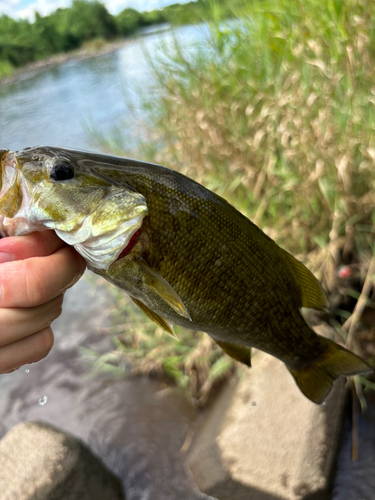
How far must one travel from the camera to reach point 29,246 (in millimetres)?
1237

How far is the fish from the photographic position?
1220 mm

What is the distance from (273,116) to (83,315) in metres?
3.67

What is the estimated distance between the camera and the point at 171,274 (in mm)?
1353

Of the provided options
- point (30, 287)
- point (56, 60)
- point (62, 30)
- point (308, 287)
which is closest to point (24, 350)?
point (30, 287)

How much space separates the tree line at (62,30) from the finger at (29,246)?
162ft

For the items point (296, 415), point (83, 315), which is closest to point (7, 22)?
point (83, 315)

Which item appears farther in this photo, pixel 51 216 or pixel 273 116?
pixel 273 116

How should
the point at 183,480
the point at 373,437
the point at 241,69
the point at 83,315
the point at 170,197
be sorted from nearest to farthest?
1. the point at 170,197
2. the point at 373,437
3. the point at 183,480
4. the point at 241,69
5. the point at 83,315

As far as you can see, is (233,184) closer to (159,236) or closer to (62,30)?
(159,236)

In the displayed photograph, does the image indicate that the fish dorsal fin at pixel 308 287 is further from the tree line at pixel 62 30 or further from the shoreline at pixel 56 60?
the tree line at pixel 62 30

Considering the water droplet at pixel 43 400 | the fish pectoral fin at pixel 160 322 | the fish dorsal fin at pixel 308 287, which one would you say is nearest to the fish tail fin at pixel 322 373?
the fish dorsal fin at pixel 308 287

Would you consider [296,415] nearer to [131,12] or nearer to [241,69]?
[241,69]

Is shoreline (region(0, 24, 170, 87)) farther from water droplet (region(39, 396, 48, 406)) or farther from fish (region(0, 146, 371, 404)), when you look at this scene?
fish (region(0, 146, 371, 404))

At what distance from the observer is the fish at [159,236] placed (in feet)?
4.00
